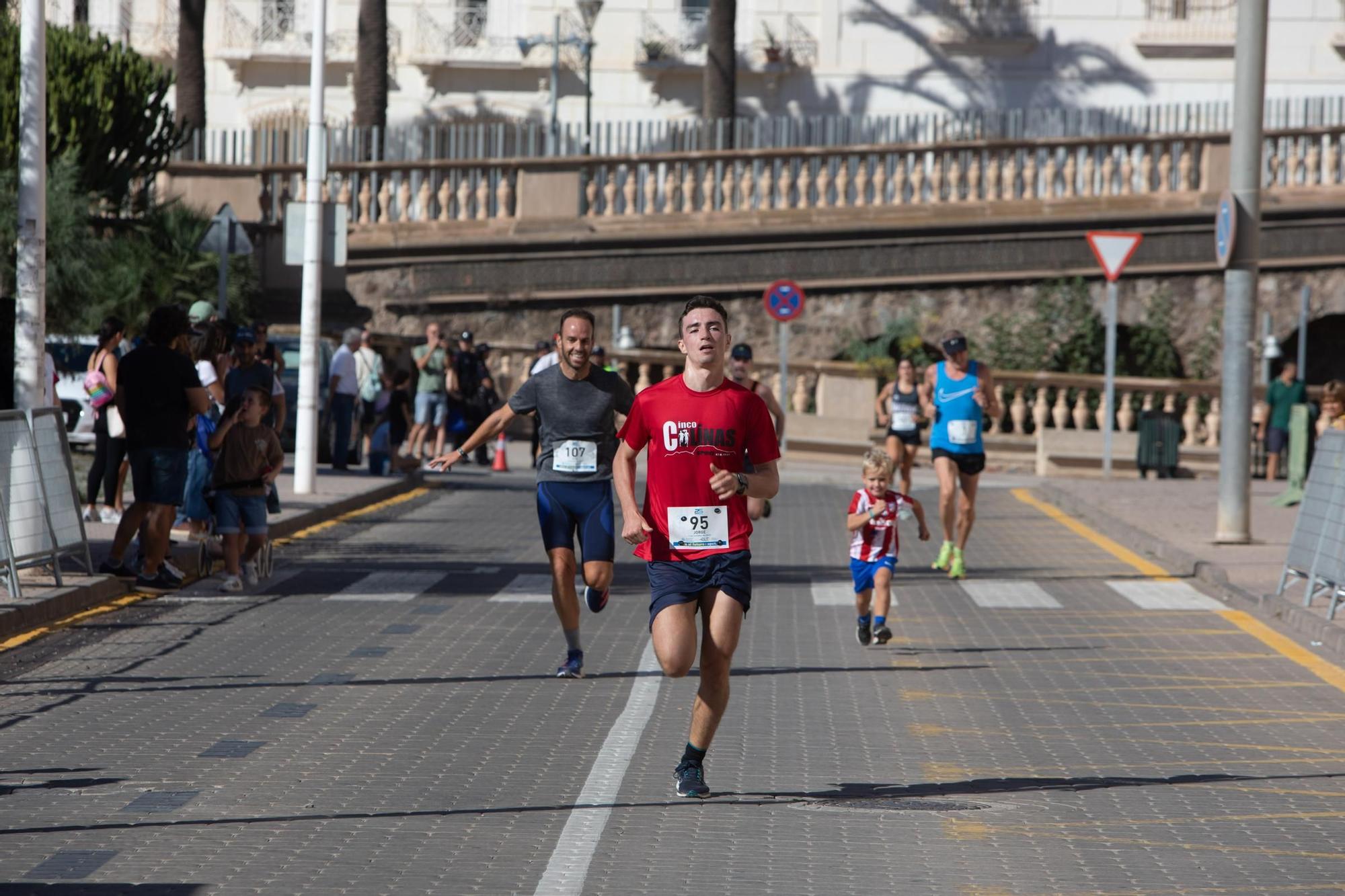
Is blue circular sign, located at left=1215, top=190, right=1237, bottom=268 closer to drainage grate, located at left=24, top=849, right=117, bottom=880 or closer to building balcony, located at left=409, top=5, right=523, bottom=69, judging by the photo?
drainage grate, located at left=24, top=849, right=117, bottom=880

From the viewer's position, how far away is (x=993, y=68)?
162ft

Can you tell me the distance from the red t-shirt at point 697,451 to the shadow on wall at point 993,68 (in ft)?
137

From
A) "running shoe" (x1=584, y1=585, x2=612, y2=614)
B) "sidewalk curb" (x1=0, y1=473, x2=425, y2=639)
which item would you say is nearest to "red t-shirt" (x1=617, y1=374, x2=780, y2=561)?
"running shoe" (x1=584, y1=585, x2=612, y2=614)

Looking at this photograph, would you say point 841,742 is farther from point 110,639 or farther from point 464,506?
point 464,506

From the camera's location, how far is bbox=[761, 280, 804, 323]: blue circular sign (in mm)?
33031

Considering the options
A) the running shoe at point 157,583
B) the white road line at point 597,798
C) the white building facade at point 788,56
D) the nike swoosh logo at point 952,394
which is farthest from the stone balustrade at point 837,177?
the white road line at point 597,798

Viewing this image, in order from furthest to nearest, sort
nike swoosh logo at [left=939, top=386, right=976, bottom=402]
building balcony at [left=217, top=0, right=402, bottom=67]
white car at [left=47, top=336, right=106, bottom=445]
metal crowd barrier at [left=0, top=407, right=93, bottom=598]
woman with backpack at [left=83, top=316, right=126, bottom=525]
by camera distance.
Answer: building balcony at [left=217, top=0, right=402, bottom=67]
white car at [left=47, top=336, right=106, bottom=445]
woman with backpack at [left=83, top=316, right=126, bottom=525]
nike swoosh logo at [left=939, top=386, right=976, bottom=402]
metal crowd barrier at [left=0, top=407, right=93, bottom=598]

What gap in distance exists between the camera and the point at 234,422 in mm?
14742

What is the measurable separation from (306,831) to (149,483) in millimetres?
7272

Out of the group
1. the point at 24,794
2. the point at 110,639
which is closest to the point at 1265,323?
the point at 110,639

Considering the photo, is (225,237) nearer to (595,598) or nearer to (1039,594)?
(1039,594)

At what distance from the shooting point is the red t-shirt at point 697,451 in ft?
26.8

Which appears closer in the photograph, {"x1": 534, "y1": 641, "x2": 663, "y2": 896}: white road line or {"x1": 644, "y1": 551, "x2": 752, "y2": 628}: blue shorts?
{"x1": 534, "y1": 641, "x2": 663, "y2": 896}: white road line

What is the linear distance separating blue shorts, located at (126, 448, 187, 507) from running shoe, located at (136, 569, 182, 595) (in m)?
0.60
